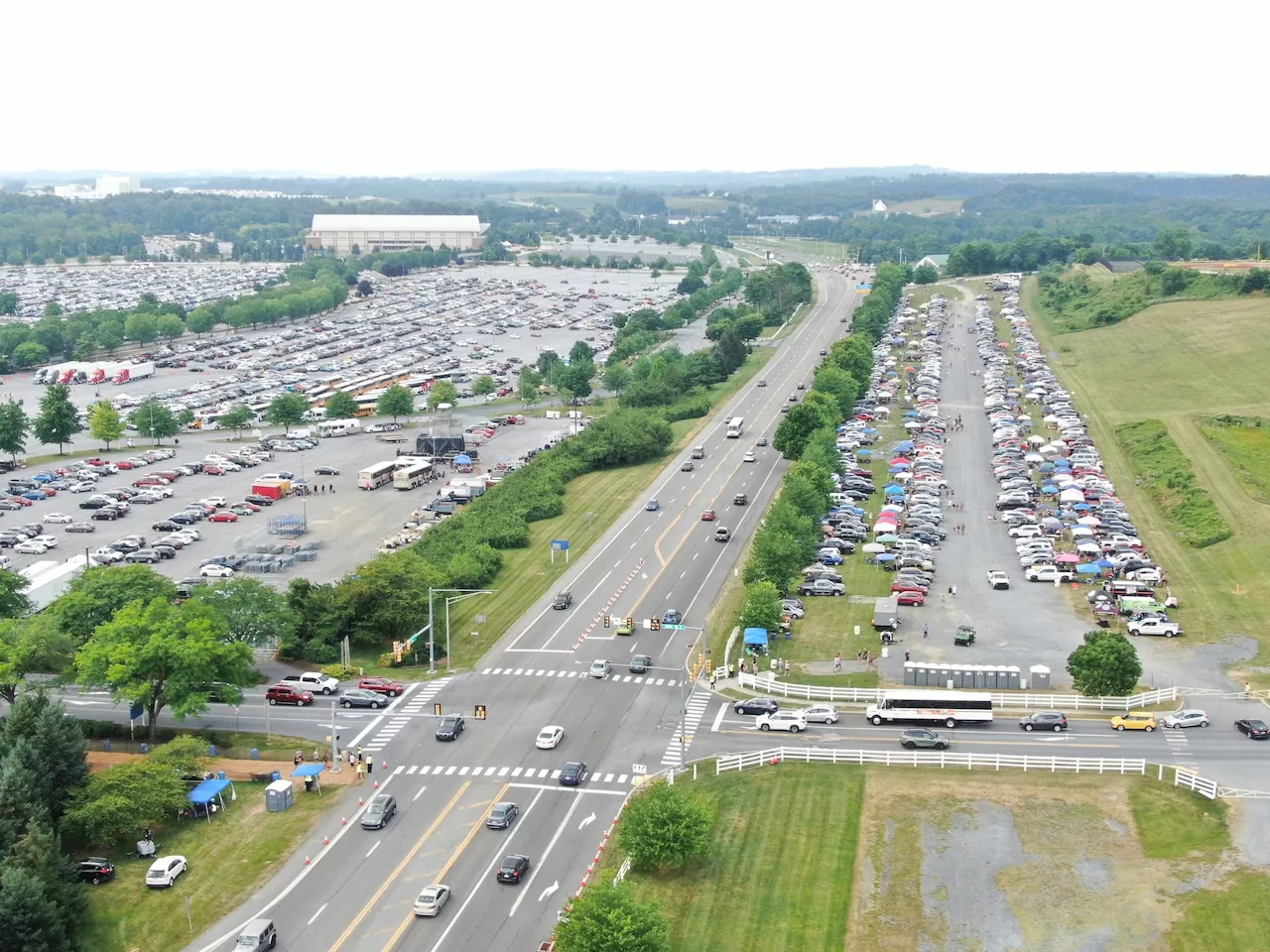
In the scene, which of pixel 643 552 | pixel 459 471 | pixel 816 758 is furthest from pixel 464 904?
pixel 459 471

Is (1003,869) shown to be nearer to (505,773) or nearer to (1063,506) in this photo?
(505,773)

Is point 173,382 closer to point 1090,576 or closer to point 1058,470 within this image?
point 1058,470

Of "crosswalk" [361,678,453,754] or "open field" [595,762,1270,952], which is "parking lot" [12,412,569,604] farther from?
"open field" [595,762,1270,952]

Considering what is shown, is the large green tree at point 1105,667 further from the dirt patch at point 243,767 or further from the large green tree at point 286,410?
the large green tree at point 286,410

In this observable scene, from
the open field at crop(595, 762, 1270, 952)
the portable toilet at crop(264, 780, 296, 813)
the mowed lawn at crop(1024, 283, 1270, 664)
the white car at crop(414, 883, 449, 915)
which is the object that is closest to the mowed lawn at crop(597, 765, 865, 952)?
the open field at crop(595, 762, 1270, 952)

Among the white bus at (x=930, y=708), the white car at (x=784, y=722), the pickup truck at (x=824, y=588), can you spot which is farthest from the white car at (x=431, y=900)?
the pickup truck at (x=824, y=588)

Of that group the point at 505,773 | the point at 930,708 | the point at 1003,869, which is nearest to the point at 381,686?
the point at 505,773

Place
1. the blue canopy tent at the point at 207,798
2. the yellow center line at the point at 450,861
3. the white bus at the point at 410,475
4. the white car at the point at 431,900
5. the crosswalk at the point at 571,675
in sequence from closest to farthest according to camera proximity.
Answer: the yellow center line at the point at 450,861 → the white car at the point at 431,900 → the blue canopy tent at the point at 207,798 → the crosswalk at the point at 571,675 → the white bus at the point at 410,475
